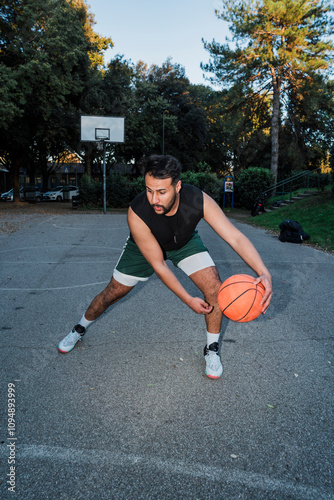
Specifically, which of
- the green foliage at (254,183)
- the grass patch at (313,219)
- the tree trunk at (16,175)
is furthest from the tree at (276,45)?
the tree trunk at (16,175)

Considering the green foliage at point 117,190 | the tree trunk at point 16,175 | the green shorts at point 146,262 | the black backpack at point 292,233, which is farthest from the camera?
the tree trunk at point 16,175

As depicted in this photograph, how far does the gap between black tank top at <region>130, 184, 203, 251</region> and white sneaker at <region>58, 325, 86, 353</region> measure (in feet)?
4.29

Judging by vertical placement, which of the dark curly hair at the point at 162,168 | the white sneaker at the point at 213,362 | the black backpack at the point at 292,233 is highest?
the dark curly hair at the point at 162,168

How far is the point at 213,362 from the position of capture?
309 centimetres

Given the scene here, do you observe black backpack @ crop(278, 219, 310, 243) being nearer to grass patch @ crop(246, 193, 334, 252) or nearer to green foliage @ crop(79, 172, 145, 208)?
grass patch @ crop(246, 193, 334, 252)

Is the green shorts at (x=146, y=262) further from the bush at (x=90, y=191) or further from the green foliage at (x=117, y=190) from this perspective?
the green foliage at (x=117, y=190)

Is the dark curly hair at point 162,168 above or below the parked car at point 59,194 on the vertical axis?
above

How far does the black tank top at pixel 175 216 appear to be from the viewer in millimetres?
2924

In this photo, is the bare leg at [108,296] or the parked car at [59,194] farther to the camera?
the parked car at [59,194]

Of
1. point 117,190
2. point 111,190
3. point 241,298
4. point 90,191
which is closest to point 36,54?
point 90,191

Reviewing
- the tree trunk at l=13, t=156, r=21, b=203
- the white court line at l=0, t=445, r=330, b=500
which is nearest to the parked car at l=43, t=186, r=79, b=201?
the tree trunk at l=13, t=156, r=21, b=203

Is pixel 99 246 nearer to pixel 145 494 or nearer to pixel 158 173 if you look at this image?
pixel 158 173

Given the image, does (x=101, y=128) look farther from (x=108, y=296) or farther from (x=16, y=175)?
(x=108, y=296)

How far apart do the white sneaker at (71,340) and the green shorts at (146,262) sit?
0.68 meters
